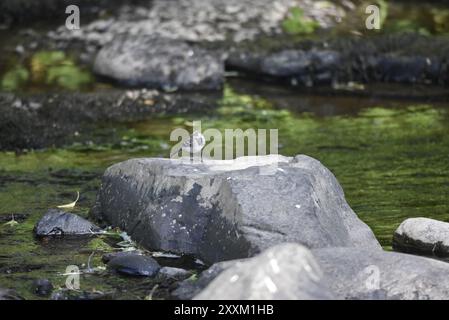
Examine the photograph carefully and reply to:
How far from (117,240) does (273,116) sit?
6.80 m

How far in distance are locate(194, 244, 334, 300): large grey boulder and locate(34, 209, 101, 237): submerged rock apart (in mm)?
2937

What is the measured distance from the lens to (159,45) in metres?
17.0

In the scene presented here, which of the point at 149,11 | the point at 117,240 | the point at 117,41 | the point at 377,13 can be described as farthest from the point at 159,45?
the point at 117,240

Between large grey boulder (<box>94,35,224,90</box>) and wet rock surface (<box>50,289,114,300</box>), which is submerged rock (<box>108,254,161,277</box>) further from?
large grey boulder (<box>94,35,224,90</box>)

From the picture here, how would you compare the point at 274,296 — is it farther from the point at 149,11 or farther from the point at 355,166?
the point at 149,11

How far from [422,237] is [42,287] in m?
3.18

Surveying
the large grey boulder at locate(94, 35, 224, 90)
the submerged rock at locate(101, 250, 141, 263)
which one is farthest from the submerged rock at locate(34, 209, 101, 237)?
the large grey boulder at locate(94, 35, 224, 90)

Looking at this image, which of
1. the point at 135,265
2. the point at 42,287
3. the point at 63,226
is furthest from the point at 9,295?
the point at 63,226

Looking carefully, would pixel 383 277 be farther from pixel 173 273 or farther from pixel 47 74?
pixel 47 74

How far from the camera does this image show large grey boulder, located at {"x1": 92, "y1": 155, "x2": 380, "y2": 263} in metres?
7.20

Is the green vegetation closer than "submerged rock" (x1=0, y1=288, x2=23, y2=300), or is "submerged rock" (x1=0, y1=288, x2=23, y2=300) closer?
"submerged rock" (x1=0, y1=288, x2=23, y2=300)

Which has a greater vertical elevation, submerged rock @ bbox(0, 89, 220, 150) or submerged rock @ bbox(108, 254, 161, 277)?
submerged rock @ bbox(0, 89, 220, 150)

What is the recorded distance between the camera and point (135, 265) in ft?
24.0

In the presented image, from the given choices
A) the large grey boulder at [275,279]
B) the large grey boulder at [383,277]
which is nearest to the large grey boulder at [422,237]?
the large grey boulder at [383,277]
